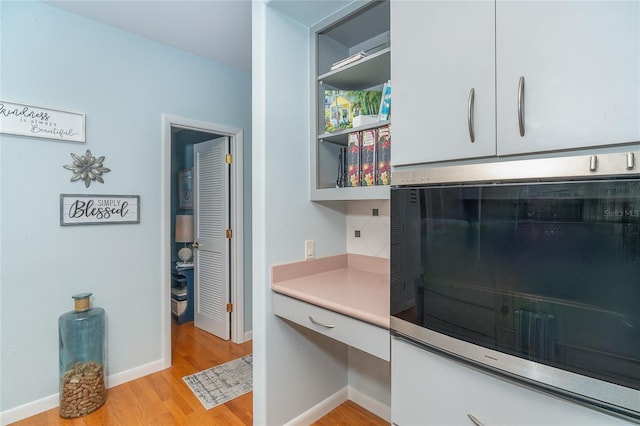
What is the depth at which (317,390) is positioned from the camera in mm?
1911

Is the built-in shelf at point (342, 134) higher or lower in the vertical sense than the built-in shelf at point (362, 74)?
lower

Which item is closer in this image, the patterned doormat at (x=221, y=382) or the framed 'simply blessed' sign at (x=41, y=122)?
the framed 'simply blessed' sign at (x=41, y=122)

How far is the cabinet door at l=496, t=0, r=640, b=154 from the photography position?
704 millimetres

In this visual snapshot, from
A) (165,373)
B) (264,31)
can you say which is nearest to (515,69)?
(264,31)

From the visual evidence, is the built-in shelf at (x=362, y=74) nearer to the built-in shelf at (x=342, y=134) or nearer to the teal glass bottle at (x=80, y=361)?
the built-in shelf at (x=342, y=134)

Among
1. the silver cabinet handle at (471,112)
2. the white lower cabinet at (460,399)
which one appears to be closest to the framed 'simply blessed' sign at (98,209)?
the white lower cabinet at (460,399)

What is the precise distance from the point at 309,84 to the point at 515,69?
1.21m

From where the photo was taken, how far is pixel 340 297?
4.72ft

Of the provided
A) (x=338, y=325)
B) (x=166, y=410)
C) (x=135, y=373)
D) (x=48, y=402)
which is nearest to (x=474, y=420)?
(x=338, y=325)

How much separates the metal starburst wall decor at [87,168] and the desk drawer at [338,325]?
1616 millimetres

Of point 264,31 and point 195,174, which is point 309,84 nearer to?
point 264,31

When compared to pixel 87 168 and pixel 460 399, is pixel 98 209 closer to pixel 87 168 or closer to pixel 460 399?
pixel 87 168

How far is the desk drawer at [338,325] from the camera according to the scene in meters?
1.21

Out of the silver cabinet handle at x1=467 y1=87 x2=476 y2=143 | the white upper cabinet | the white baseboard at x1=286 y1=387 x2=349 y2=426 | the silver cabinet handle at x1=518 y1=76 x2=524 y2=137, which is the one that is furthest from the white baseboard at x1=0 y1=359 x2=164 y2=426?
the silver cabinet handle at x1=518 y1=76 x2=524 y2=137
